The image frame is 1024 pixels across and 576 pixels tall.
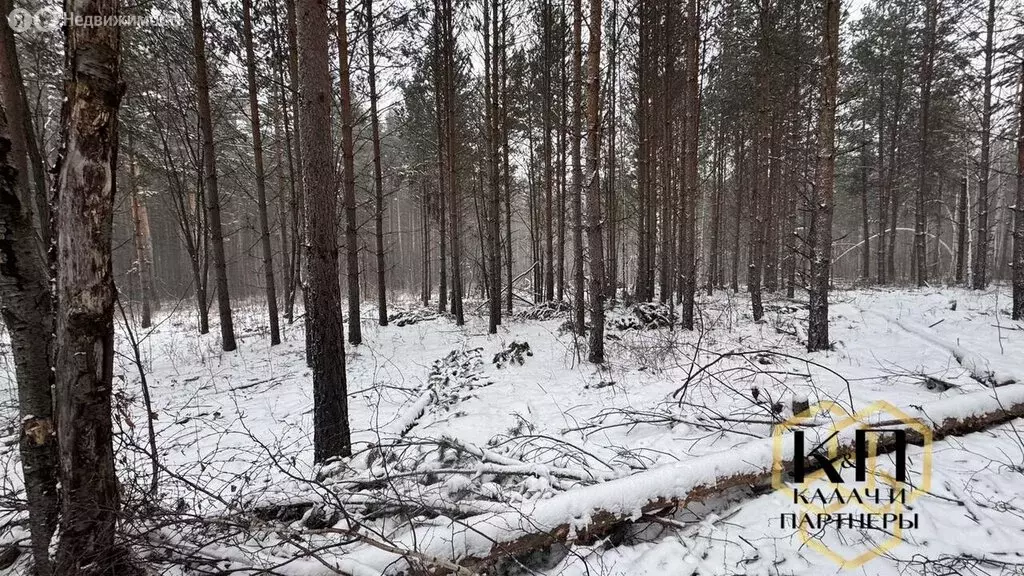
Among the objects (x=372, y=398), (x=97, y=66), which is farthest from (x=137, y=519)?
(x=372, y=398)

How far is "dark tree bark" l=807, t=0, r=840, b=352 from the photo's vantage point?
20.6 feet

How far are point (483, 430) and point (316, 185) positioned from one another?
296cm

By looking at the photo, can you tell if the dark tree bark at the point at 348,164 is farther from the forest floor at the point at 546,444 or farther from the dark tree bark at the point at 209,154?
the dark tree bark at the point at 209,154

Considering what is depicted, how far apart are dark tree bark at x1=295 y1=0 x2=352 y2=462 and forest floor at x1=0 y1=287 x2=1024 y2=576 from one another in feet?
3.38

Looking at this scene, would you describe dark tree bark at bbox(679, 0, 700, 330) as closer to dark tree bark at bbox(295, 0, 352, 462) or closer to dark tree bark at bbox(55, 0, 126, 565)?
dark tree bark at bbox(295, 0, 352, 462)

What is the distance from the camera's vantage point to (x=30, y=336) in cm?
215

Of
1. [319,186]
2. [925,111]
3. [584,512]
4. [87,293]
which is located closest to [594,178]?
[319,186]

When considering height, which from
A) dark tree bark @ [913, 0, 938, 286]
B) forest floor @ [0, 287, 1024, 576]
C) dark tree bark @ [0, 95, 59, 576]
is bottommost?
forest floor @ [0, 287, 1024, 576]

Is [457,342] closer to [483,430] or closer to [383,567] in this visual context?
[483,430]

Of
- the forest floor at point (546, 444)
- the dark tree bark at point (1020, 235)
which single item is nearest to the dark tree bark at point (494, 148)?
the forest floor at point (546, 444)

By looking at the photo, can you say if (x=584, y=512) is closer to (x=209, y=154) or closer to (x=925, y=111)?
(x=209, y=154)

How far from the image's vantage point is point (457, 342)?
9.26 m

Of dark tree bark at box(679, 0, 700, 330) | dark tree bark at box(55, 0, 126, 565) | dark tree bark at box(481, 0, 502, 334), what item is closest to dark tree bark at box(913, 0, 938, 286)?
dark tree bark at box(679, 0, 700, 330)

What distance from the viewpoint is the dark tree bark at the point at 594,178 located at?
621 centimetres
